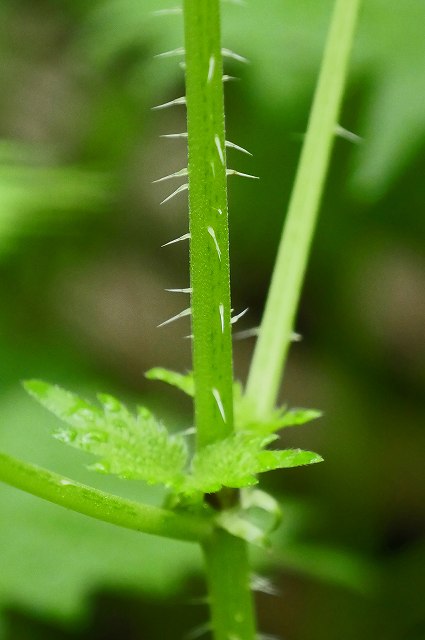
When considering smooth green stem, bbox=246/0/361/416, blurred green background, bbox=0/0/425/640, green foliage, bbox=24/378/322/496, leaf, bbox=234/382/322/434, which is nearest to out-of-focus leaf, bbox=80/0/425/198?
blurred green background, bbox=0/0/425/640

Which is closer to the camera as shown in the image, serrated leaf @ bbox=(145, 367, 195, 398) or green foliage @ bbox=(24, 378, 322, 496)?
green foliage @ bbox=(24, 378, 322, 496)

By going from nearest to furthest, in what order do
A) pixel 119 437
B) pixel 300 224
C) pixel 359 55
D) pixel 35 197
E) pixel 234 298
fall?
pixel 119 437
pixel 300 224
pixel 359 55
pixel 35 197
pixel 234 298

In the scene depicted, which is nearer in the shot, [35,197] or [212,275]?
[212,275]

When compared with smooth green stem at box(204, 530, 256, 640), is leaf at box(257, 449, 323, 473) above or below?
above

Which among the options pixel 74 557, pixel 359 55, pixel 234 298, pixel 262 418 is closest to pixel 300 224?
pixel 262 418

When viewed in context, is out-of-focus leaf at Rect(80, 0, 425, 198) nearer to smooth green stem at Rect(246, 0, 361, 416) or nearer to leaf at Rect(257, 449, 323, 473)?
smooth green stem at Rect(246, 0, 361, 416)

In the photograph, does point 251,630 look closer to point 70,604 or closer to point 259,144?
point 70,604

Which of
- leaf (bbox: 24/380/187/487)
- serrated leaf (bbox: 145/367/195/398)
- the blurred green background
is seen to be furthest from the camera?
the blurred green background

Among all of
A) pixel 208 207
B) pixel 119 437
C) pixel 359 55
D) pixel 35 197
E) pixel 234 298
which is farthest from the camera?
pixel 234 298

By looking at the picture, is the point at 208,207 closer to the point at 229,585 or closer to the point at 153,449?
the point at 153,449
